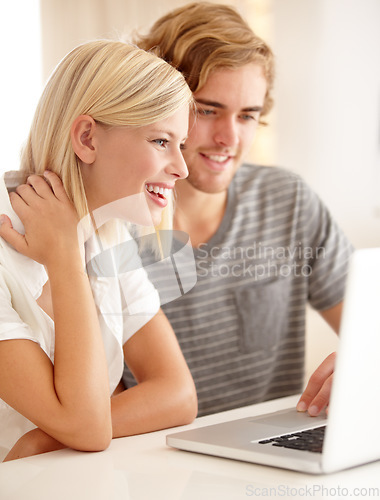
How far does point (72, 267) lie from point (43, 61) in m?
1.75

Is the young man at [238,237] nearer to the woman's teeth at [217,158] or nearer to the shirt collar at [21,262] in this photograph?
the woman's teeth at [217,158]

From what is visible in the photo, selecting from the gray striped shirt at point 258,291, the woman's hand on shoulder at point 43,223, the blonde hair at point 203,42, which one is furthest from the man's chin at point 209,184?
the woman's hand on shoulder at point 43,223

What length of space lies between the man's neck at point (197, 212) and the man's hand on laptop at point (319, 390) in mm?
584

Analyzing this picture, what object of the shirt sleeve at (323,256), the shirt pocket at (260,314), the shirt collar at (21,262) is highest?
the shirt collar at (21,262)

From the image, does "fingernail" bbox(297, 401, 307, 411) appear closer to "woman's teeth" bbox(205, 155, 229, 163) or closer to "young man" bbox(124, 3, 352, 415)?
"young man" bbox(124, 3, 352, 415)

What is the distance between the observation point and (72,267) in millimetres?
878

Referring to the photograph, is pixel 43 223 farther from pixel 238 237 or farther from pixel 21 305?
pixel 238 237

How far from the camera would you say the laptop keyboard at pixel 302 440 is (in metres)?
0.72

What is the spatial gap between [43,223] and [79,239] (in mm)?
52

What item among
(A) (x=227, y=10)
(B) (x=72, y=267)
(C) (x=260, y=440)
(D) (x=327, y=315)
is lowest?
(D) (x=327, y=315)

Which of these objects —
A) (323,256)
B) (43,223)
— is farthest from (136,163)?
(323,256)

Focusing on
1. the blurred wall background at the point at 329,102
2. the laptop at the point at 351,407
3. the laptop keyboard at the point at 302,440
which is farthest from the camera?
the blurred wall background at the point at 329,102

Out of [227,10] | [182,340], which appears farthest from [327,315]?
[227,10]

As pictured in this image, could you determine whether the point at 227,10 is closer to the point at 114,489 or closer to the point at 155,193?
the point at 155,193
